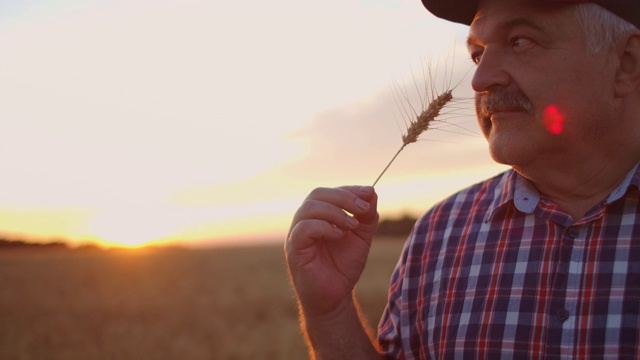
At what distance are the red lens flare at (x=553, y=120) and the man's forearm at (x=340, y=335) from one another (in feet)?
3.15

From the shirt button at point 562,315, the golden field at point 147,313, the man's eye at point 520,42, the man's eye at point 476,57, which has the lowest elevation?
the golden field at point 147,313

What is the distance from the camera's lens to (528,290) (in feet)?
9.20

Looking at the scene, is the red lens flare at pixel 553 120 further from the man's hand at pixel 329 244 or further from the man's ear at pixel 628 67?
the man's hand at pixel 329 244

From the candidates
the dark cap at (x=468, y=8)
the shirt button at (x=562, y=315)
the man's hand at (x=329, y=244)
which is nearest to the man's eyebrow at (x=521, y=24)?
the dark cap at (x=468, y=8)

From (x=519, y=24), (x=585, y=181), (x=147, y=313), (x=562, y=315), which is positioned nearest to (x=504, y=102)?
(x=519, y=24)

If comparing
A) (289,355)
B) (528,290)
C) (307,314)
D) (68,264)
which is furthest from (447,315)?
(68,264)

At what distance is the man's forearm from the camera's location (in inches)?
121

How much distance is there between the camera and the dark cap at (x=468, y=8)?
2.90 metres

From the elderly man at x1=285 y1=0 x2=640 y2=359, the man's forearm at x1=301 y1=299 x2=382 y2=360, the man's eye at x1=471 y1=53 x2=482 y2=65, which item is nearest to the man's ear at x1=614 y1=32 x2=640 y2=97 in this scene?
the elderly man at x1=285 y1=0 x2=640 y2=359

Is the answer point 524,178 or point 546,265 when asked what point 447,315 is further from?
point 524,178

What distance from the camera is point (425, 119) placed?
9.18 feet

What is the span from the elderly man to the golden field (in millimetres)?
2208

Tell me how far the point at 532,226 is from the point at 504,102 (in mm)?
449

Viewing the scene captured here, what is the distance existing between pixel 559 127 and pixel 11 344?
7.50 meters
